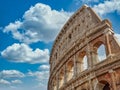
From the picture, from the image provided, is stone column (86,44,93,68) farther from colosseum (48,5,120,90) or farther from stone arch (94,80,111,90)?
stone arch (94,80,111,90)

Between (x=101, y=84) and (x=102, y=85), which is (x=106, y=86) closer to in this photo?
(x=102, y=85)

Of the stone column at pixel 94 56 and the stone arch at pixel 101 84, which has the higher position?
the stone column at pixel 94 56

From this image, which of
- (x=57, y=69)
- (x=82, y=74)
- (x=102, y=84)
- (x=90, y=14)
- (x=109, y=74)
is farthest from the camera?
(x=57, y=69)

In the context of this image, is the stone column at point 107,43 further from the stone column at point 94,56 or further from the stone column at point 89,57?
the stone column at point 89,57

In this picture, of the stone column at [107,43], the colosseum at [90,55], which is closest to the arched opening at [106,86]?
the colosseum at [90,55]

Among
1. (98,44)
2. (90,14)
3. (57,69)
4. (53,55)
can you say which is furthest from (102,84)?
(53,55)

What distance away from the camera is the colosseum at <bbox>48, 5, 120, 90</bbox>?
14086 mm

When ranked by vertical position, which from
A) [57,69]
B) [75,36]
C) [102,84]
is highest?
[75,36]

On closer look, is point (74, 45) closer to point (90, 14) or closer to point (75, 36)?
point (75, 36)

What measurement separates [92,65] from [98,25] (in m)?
3.07

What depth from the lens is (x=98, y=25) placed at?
16438 millimetres

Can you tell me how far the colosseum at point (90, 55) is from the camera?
1409 cm

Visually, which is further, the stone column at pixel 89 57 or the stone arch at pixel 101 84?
the stone column at pixel 89 57

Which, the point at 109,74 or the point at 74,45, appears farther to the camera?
the point at 74,45
